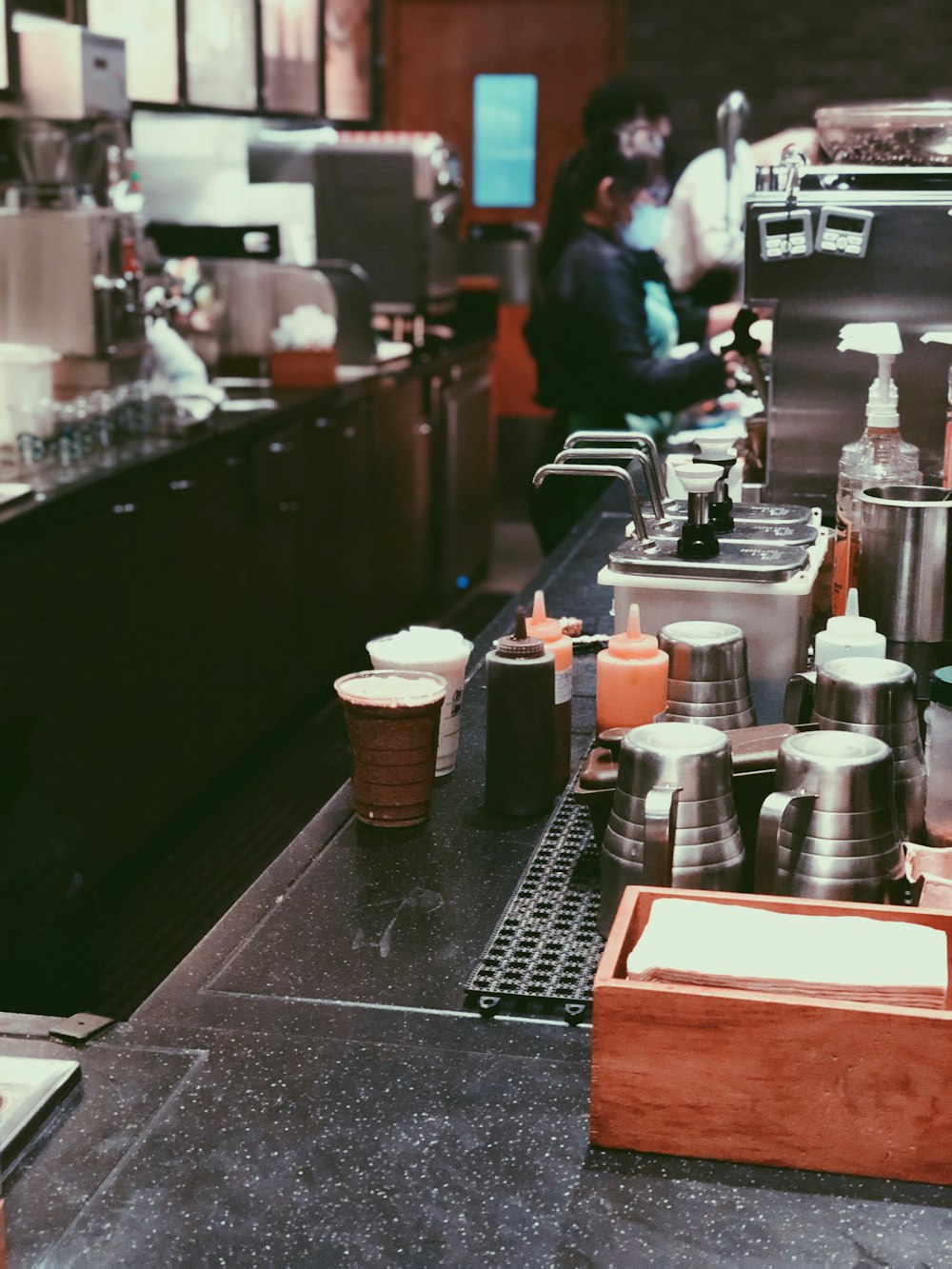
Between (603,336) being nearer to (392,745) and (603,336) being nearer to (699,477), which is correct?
(699,477)

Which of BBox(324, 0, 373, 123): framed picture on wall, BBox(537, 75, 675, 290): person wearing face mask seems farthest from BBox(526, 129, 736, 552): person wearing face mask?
BBox(324, 0, 373, 123): framed picture on wall

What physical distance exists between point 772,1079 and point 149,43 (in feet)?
14.2

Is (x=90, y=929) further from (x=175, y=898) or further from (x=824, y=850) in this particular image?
(x=824, y=850)

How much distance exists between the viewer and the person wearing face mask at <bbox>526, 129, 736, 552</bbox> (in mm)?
3912

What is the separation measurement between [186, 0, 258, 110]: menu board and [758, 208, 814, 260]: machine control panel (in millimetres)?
2978

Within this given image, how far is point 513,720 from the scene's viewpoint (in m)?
1.65

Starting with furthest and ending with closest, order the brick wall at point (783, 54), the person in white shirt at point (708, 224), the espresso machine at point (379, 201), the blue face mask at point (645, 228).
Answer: the brick wall at point (783, 54), the espresso machine at point (379, 201), the blue face mask at point (645, 228), the person in white shirt at point (708, 224)

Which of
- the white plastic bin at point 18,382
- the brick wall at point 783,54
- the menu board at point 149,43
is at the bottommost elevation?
the white plastic bin at point 18,382

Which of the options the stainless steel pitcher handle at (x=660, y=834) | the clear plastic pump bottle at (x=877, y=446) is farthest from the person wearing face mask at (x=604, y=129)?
the stainless steel pitcher handle at (x=660, y=834)

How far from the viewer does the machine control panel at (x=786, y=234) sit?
243 centimetres

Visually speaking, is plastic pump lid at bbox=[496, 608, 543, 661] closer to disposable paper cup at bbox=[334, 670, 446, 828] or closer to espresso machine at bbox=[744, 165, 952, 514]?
disposable paper cup at bbox=[334, 670, 446, 828]

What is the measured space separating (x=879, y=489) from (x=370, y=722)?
2.27ft

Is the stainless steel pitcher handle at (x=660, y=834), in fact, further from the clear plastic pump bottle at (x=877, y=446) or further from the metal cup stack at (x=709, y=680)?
the clear plastic pump bottle at (x=877, y=446)

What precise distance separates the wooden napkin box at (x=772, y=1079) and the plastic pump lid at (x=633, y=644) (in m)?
0.56
